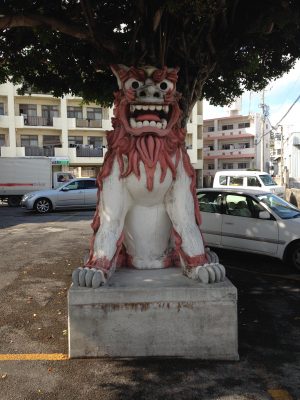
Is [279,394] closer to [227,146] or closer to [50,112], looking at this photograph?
[50,112]

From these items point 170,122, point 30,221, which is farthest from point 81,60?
point 30,221

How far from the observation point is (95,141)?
34.1 m

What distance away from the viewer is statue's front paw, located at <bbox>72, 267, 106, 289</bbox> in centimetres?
363

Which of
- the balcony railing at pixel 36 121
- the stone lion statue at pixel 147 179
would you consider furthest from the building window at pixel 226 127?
the stone lion statue at pixel 147 179

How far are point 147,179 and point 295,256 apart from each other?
4120 millimetres

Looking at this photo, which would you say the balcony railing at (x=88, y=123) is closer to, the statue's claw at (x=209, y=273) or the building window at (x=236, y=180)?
the building window at (x=236, y=180)

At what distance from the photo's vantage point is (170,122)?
3.97 metres

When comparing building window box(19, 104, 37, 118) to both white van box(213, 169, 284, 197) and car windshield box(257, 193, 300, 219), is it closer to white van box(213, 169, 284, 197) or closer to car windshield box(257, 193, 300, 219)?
white van box(213, 169, 284, 197)

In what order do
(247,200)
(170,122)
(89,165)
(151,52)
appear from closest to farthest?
(170,122), (151,52), (247,200), (89,165)

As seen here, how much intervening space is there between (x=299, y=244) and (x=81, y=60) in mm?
5417

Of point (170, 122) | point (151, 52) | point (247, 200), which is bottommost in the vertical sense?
point (247, 200)

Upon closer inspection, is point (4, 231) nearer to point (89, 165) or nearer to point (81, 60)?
point (81, 60)

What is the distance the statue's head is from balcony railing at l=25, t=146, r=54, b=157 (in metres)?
28.6

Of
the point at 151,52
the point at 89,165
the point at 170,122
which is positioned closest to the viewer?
the point at 170,122
